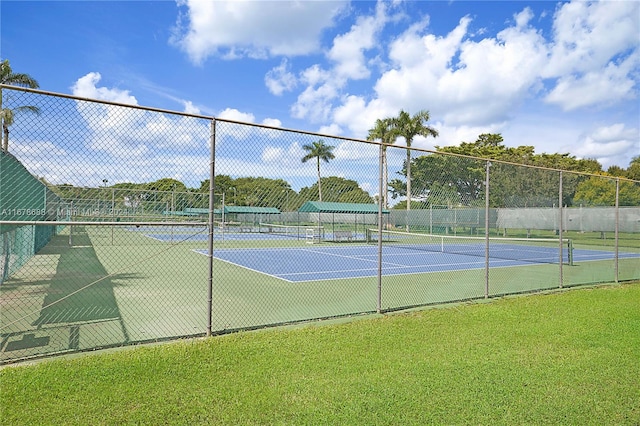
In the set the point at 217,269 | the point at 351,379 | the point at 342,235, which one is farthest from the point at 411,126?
the point at 351,379

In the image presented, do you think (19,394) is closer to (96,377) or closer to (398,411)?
(96,377)

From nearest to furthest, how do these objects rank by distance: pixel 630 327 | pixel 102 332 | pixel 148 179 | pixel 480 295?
pixel 148 179 → pixel 102 332 → pixel 630 327 → pixel 480 295

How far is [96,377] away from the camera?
410 centimetres

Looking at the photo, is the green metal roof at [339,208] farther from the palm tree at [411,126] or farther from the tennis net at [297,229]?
the palm tree at [411,126]

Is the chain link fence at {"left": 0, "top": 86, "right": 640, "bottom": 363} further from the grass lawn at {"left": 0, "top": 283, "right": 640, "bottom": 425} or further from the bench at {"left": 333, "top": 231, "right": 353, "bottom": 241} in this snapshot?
the bench at {"left": 333, "top": 231, "right": 353, "bottom": 241}

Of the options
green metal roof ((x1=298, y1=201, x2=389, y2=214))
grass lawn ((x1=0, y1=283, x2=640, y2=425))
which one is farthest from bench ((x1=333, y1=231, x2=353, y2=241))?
grass lawn ((x1=0, y1=283, x2=640, y2=425))

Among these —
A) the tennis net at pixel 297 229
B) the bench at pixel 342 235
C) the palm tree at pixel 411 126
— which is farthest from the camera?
the palm tree at pixel 411 126

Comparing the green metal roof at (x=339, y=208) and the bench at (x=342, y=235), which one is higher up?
the green metal roof at (x=339, y=208)

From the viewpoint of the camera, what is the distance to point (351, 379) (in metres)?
4.21

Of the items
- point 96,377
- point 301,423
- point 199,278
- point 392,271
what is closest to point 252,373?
point 301,423

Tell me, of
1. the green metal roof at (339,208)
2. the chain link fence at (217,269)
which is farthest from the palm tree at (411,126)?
the green metal roof at (339,208)

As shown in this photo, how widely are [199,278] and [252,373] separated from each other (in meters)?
7.05

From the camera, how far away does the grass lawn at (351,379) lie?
3477mm

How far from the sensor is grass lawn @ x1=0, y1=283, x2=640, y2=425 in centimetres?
348
